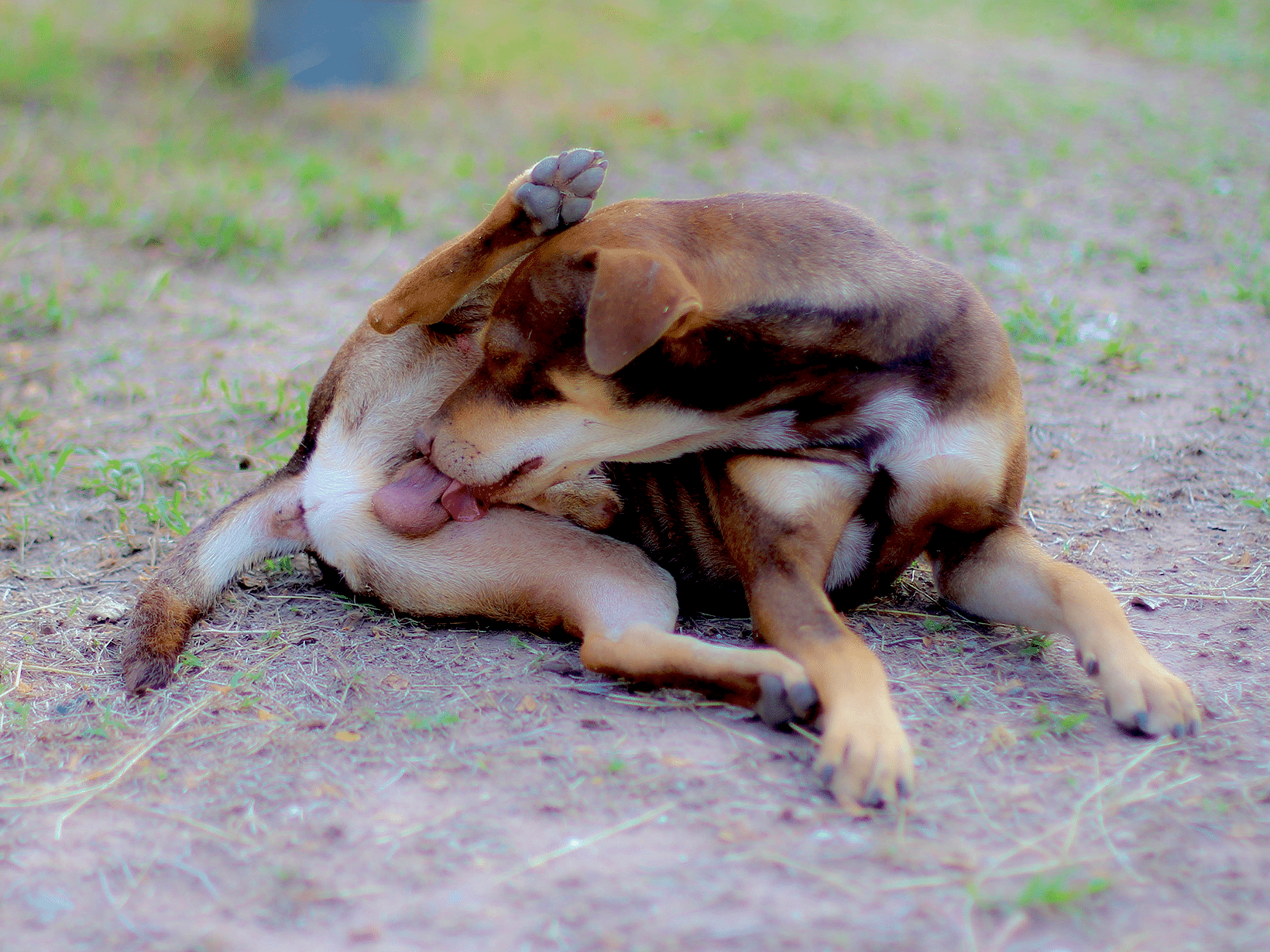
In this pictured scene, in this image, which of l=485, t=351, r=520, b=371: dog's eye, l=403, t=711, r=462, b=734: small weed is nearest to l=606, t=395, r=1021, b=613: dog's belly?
l=485, t=351, r=520, b=371: dog's eye

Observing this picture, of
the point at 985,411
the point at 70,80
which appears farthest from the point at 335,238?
the point at 985,411

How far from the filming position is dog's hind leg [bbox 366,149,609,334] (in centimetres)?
304

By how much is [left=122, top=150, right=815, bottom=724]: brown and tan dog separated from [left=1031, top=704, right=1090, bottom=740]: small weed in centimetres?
90

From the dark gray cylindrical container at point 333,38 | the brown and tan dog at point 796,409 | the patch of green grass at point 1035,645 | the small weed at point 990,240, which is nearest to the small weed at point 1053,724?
the brown and tan dog at point 796,409

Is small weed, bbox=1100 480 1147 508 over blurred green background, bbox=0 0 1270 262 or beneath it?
beneath

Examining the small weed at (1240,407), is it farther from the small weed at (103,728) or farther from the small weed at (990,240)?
the small weed at (103,728)

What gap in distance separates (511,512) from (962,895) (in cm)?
173

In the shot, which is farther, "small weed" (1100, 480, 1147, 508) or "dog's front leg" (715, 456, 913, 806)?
"small weed" (1100, 480, 1147, 508)

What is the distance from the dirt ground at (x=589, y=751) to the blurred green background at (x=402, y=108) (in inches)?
62.0

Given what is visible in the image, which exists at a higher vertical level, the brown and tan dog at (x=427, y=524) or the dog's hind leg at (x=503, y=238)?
the dog's hind leg at (x=503, y=238)

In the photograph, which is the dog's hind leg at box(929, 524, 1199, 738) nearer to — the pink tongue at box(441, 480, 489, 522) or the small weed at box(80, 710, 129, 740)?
the pink tongue at box(441, 480, 489, 522)

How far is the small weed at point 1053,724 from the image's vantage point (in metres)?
2.63

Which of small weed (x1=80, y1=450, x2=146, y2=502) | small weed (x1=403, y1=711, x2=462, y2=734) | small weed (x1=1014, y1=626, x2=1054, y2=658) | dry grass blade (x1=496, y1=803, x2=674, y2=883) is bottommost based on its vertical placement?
small weed (x1=80, y1=450, x2=146, y2=502)

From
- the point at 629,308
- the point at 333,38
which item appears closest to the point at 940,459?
the point at 629,308
